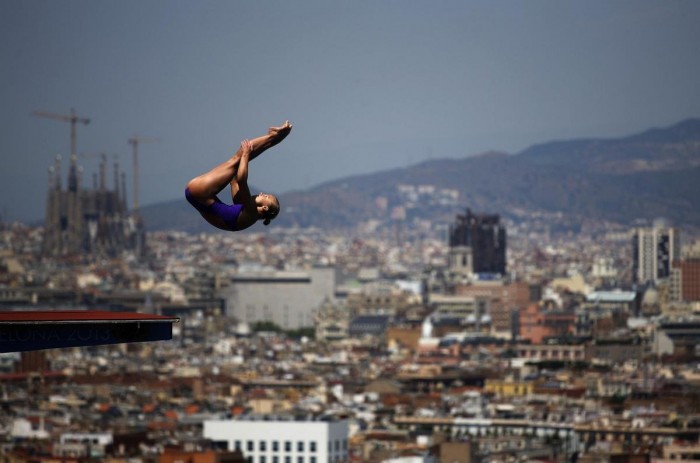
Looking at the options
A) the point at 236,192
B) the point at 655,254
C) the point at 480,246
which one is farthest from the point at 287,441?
the point at 480,246

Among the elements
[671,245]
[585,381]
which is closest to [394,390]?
[585,381]

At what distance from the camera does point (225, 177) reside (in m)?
9.24

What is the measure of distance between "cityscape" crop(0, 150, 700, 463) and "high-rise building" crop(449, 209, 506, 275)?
0.45 ft

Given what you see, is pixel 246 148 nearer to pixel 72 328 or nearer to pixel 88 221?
pixel 72 328

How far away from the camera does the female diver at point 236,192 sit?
30.2 ft

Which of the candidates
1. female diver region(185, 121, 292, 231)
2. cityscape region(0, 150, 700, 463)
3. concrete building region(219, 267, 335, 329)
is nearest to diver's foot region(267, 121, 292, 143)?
female diver region(185, 121, 292, 231)

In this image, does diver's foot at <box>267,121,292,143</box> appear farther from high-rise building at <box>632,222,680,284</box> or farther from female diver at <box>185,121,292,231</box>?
high-rise building at <box>632,222,680,284</box>

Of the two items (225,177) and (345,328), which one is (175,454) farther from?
(345,328)

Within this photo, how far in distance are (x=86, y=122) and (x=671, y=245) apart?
33345 mm

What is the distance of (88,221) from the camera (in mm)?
184125

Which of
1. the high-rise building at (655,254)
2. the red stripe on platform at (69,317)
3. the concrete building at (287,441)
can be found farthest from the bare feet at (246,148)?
the high-rise building at (655,254)

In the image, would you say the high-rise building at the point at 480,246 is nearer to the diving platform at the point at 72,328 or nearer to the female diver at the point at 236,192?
the diving platform at the point at 72,328

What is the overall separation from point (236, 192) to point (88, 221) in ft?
577

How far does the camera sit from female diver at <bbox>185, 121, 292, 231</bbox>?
920cm
